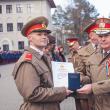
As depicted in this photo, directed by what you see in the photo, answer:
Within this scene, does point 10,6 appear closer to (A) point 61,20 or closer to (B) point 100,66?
(A) point 61,20

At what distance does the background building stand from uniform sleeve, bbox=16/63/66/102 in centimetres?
6226

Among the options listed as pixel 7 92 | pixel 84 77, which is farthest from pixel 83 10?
pixel 84 77

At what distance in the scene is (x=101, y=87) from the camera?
3799 mm

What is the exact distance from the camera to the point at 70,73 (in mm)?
4008

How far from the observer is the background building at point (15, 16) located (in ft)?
218

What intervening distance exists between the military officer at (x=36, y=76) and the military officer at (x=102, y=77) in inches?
10.7

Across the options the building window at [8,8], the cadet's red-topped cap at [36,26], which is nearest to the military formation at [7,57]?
the building window at [8,8]

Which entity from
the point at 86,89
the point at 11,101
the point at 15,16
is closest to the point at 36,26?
the point at 86,89

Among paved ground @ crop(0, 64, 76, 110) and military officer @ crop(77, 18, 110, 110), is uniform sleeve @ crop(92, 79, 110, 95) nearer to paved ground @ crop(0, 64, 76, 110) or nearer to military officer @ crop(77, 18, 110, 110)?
military officer @ crop(77, 18, 110, 110)

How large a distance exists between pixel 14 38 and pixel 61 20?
33.5 feet

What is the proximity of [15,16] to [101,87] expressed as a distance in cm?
6476

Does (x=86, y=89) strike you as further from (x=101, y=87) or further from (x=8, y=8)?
(x=8, y=8)

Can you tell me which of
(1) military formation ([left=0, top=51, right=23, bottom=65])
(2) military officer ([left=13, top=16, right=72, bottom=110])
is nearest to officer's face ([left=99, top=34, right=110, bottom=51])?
(2) military officer ([left=13, top=16, right=72, bottom=110])

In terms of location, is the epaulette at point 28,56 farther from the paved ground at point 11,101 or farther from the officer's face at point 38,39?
the paved ground at point 11,101
